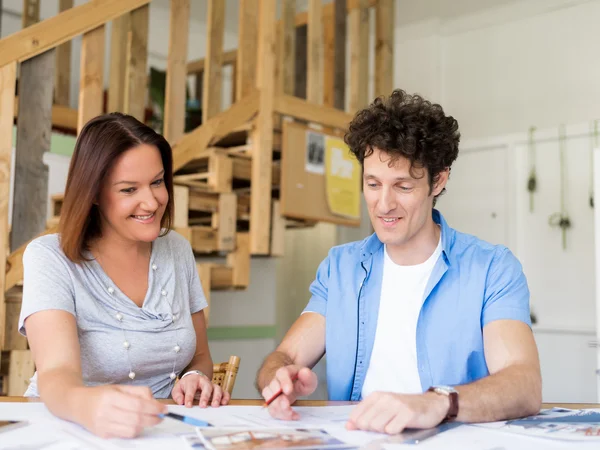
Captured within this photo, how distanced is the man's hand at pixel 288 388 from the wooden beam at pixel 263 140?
6.48ft

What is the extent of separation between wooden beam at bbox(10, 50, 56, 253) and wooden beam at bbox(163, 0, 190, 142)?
2.03 feet

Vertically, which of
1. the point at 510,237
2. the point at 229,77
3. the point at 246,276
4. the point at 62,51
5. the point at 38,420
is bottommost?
the point at 38,420

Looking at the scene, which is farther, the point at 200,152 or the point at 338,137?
the point at 338,137

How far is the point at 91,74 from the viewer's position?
2854 millimetres

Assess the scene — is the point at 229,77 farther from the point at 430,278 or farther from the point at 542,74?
the point at 430,278

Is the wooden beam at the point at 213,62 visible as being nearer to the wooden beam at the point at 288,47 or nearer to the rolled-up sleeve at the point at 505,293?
the wooden beam at the point at 288,47

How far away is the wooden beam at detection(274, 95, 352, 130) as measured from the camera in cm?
354

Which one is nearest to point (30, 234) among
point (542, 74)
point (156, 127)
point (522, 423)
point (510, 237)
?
point (522, 423)

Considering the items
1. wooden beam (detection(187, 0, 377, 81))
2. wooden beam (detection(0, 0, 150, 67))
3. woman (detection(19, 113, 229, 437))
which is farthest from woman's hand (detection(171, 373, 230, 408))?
wooden beam (detection(187, 0, 377, 81))

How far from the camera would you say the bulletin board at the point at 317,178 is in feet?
11.4

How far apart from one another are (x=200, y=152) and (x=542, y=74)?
2.98 m

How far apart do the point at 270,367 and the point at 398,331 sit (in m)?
0.31

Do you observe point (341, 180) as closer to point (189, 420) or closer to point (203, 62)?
point (203, 62)

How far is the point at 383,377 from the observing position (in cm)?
165
